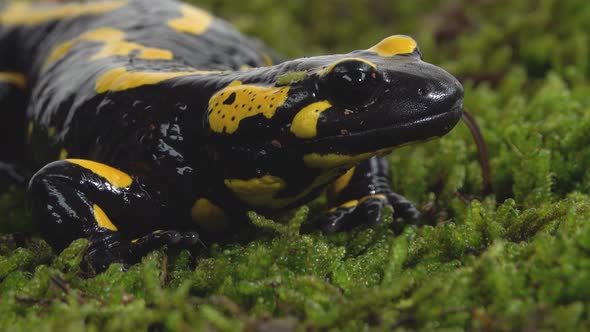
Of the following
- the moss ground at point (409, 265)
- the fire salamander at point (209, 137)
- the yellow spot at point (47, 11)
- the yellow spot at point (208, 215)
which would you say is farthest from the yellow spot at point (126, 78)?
the yellow spot at point (47, 11)

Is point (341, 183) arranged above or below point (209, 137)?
below

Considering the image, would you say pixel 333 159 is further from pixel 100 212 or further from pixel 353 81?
pixel 100 212

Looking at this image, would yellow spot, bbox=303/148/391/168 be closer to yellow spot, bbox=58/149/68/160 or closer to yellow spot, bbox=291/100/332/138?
yellow spot, bbox=291/100/332/138

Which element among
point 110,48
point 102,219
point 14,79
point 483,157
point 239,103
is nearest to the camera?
point 239,103

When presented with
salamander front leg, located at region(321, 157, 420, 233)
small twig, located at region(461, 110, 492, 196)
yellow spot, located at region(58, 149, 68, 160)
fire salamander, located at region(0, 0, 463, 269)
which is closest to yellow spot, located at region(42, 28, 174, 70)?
fire salamander, located at region(0, 0, 463, 269)

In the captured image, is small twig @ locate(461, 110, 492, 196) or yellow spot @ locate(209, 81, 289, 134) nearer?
yellow spot @ locate(209, 81, 289, 134)

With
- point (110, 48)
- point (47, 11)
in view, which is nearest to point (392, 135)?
point (110, 48)

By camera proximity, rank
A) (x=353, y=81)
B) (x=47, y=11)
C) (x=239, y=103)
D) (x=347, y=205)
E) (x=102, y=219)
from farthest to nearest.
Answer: (x=47, y=11) → (x=347, y=205) → (x=102, y=219) → (x=239, y=103) → (x=353, y=81)

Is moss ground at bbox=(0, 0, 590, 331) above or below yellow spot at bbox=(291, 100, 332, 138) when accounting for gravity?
below
